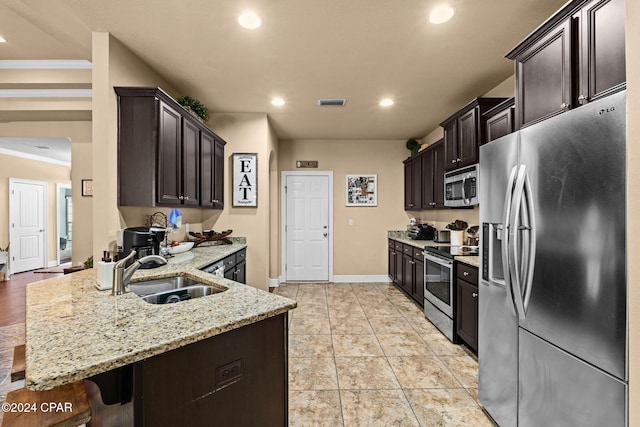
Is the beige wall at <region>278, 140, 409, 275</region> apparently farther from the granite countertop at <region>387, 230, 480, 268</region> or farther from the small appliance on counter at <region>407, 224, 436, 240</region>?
the small appliance on counter at <region>407, 224, 436, 240</region>

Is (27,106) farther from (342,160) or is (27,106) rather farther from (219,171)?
(342,160)

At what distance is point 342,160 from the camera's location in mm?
5484

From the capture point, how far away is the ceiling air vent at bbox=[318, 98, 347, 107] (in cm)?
359

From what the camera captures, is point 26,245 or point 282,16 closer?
point 282,16

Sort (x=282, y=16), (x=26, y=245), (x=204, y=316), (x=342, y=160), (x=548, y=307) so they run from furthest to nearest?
(x=26, y=245) → (x=342, y=160) → (x=282, y=16) → (x=548, y=307) → (x=204, y=316)

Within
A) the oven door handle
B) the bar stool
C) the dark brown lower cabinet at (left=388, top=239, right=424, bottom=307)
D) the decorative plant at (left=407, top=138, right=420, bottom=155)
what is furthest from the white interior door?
the decorative plant at (left=407, top=138, right=420, bottom=155)

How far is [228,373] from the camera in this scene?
41.6 inches

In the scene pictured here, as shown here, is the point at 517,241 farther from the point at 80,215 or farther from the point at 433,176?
the point at 80,215

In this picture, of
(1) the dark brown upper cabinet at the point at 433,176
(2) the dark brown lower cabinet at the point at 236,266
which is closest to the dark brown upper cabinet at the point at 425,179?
(1) the dark brown upper cabinet at the point at 433,176

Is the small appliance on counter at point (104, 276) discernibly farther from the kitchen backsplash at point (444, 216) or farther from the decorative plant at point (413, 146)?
the decorative plant at point (413, 146)

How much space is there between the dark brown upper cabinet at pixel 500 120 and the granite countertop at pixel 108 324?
Result: 7.80ft

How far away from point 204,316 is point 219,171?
3.00 meters

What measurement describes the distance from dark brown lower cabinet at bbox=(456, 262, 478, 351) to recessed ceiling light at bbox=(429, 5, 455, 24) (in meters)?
1.95

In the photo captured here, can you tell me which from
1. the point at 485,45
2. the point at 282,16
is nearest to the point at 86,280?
the point at 282,16
